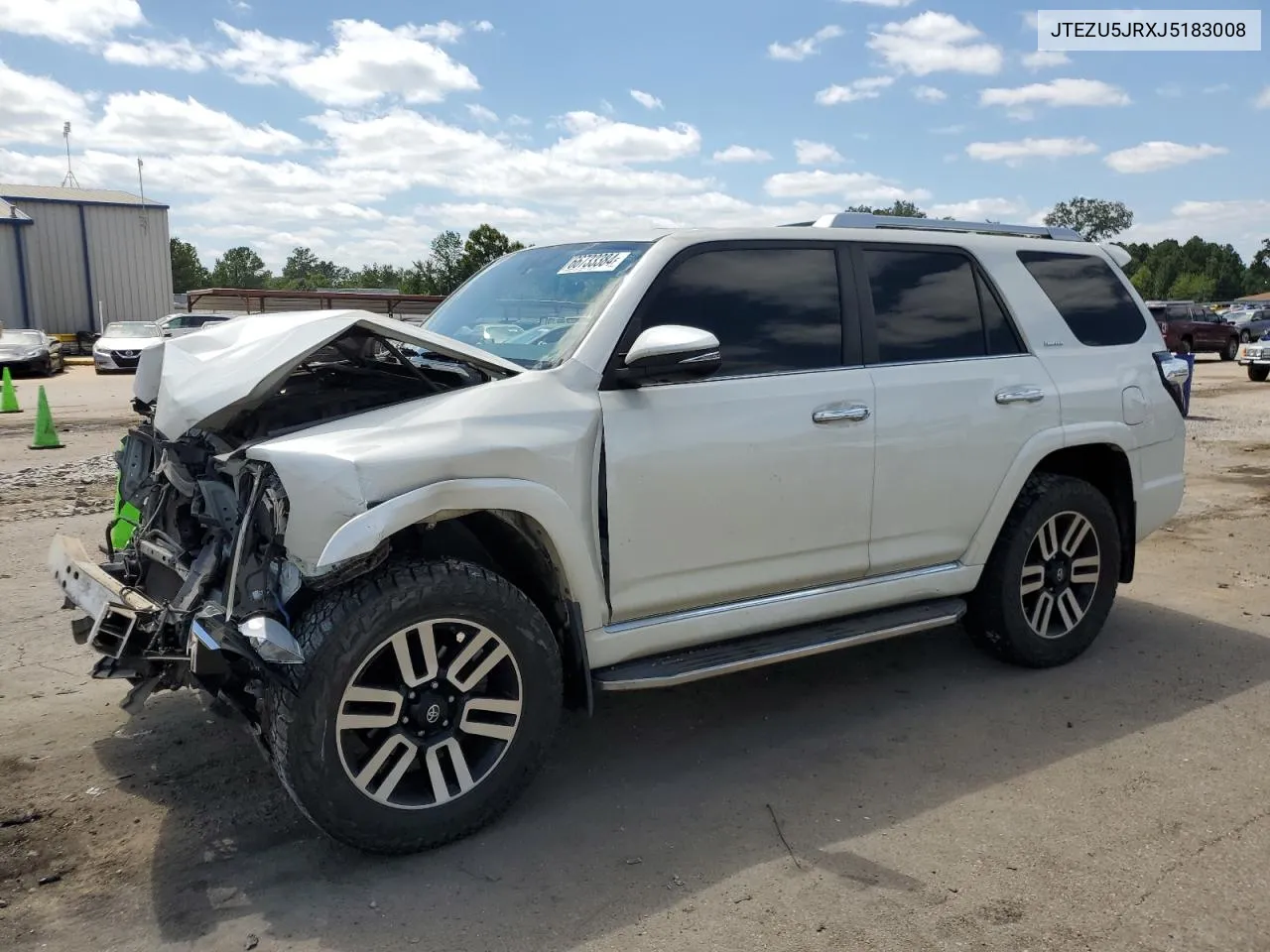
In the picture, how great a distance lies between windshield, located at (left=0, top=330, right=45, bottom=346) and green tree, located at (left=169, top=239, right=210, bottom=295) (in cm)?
6925

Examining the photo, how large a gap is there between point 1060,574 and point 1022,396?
94 cm

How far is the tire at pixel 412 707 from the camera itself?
2.94 meters

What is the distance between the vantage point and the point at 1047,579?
482cm

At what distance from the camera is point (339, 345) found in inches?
Answer: 155

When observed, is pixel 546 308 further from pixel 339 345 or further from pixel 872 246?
pixel 872 246

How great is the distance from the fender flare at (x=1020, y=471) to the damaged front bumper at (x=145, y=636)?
9.76 ft

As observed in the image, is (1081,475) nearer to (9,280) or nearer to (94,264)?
(9,280)

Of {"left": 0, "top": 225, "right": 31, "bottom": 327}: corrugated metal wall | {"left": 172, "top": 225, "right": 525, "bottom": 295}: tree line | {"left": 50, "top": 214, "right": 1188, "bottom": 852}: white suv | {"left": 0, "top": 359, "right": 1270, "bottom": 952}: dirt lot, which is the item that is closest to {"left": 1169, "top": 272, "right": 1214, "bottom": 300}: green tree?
{"left": 172, "top": 225, "right": 525, "bottom": 295}: tree line

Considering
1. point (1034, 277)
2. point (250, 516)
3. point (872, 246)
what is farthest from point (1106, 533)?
point (250, 516)

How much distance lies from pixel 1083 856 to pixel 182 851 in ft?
9.27

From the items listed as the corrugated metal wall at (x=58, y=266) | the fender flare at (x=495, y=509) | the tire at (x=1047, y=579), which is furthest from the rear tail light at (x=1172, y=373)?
the corrugated metal wall at (x=58, y=266)

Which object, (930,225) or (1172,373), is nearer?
(930,225)

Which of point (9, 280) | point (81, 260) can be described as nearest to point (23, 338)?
point (9, 280)

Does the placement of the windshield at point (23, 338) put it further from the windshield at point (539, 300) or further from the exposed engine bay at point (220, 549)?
the windshield at point (539, 300)
